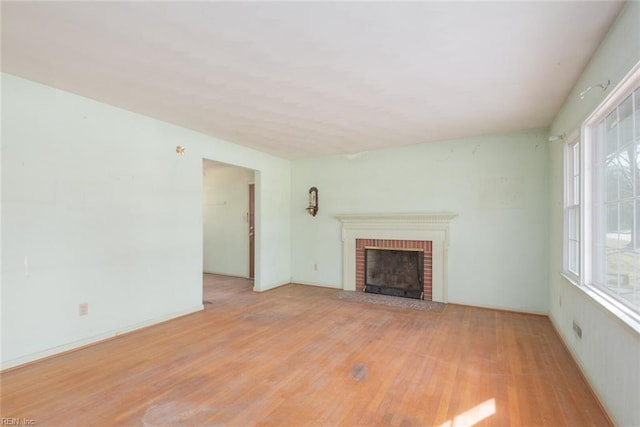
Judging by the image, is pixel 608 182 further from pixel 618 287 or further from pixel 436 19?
pixel 436 19

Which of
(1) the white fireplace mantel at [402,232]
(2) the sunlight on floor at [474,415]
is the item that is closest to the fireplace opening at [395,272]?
(1) the white fireplace mantel at [402,232]

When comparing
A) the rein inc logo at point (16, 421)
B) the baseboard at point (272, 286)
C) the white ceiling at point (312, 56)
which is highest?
the white ceiling at point (312, 56)

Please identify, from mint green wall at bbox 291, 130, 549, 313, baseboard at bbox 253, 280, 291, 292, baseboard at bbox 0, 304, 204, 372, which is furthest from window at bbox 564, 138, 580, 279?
baseboard at bbox 0, 304, 204, 372

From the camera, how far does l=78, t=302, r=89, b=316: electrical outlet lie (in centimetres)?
304

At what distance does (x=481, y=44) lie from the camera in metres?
2.11

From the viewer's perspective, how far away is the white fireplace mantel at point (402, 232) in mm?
4703

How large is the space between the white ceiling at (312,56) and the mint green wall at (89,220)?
0.33 m

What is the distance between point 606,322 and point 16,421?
12.7 ft

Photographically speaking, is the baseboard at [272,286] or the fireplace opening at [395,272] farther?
the baseboard at [272,286]

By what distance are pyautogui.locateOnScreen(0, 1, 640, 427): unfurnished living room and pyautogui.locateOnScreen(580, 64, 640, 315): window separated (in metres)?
0.02

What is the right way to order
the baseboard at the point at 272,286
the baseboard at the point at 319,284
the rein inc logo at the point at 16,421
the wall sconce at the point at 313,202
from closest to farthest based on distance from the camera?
the rein inc logo at the point at 16,421 < the baseboard at the point at 272,286 < the baseboard at the point at 319,284 < the wall sconce at the point at 313,202

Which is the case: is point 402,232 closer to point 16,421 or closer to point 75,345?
point 75,345

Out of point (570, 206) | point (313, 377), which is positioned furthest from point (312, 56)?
point (570, 206)

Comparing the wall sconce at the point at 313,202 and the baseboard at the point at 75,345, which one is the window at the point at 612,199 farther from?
the baseboard at the point at 75,345
